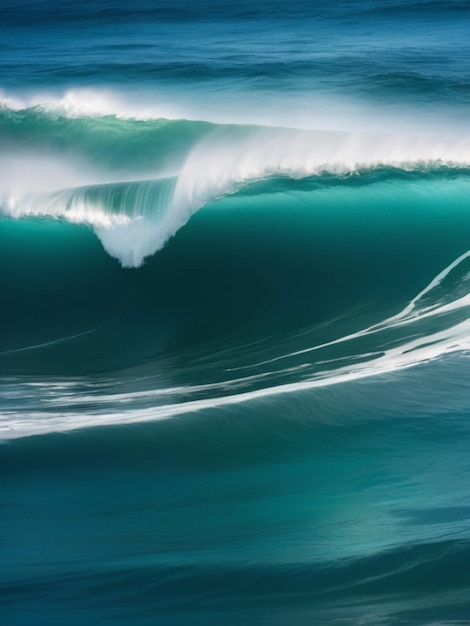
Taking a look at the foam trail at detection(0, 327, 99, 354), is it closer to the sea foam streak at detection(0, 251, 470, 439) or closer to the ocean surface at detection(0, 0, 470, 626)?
the ocean surface at detection(0, 0, 470, 626)

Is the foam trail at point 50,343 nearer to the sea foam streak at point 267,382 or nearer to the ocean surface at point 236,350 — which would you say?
the ocean surface at point 236,350

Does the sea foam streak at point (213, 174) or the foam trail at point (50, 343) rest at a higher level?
the sea foam streak at point (213, 174)

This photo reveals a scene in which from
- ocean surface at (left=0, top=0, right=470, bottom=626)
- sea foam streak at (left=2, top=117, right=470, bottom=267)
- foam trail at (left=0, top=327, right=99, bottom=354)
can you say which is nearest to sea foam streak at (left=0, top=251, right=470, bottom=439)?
ocean surface at (left=0, top=0, right=470, bottom=626)

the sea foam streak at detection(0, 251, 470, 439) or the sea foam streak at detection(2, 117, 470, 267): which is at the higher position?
the sea foam streak at detection(2, 117, 470, 267)

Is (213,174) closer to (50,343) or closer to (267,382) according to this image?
(50,343)

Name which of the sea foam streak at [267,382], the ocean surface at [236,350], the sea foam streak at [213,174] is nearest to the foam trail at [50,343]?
the ocean surface at [236,350]

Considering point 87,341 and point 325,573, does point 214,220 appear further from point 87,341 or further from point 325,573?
point 325,573
